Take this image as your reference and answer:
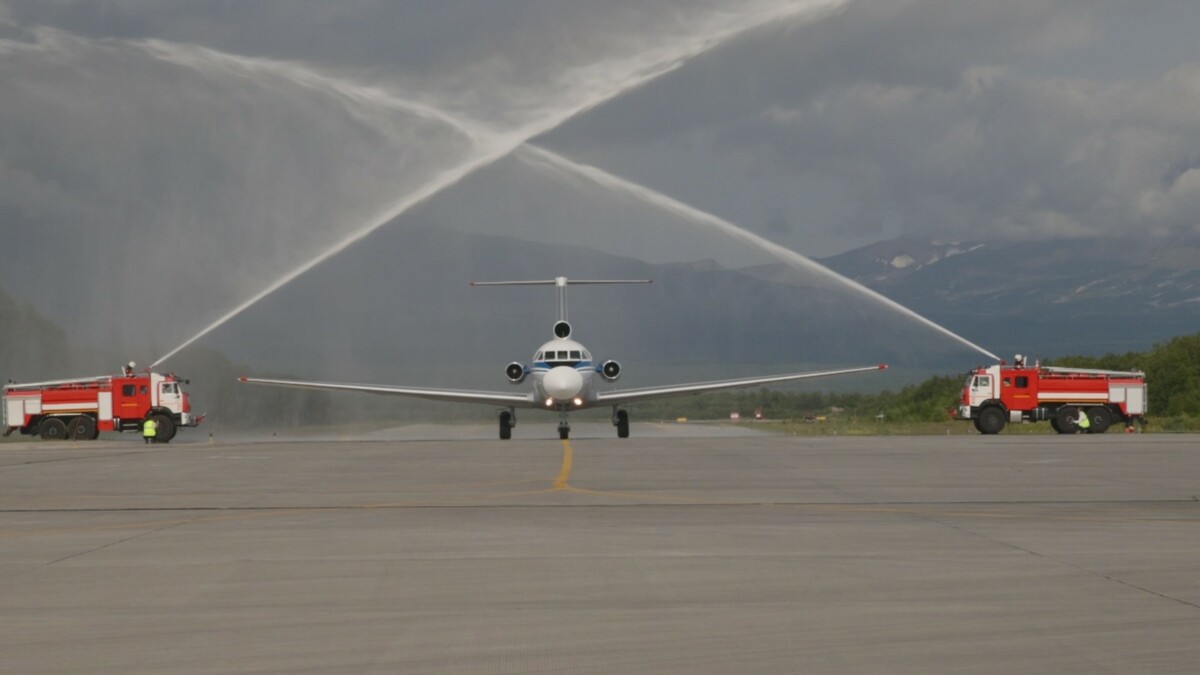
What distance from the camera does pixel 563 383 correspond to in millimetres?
52062

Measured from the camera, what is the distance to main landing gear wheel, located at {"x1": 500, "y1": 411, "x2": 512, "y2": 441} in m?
55.1

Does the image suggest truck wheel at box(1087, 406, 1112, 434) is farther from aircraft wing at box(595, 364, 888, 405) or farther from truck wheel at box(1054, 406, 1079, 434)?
aircraft wing at box(595, 364, 888, 405)

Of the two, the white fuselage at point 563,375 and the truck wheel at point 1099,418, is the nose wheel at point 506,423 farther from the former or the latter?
the truck wheel at point 1099,418

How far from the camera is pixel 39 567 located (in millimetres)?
13516

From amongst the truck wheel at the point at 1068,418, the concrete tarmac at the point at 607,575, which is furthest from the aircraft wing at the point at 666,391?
the concrete tarmac at the point at 607,575

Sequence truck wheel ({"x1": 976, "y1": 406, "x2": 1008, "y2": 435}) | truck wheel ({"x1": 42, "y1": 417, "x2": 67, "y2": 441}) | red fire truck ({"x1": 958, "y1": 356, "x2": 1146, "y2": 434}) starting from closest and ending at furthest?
1. red fire truck ({"x1": 958, "y1": 356, "x2": 1146, "y2": 434})
2. truck wheel ({"x1": 976, "y1": 406, "x2": 1008, "y2": 435})
3. truck wheel ({"x1": 42, "y1": 417, "x2": 67, "y2": 441})

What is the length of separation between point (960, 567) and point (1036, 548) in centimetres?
195

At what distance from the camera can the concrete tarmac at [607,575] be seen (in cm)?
887

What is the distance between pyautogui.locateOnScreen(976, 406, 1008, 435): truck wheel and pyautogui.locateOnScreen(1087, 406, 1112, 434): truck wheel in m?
3.58

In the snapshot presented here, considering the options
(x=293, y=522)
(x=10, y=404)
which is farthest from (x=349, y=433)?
(x=293, y=522)

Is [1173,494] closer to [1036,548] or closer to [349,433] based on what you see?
[1036,548]

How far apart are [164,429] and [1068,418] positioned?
38674 millimetres

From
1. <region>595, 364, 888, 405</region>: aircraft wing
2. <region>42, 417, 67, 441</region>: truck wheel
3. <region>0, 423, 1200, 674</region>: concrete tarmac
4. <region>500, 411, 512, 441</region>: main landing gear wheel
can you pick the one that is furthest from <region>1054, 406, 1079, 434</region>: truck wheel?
<region>42, 417, 67, 441</region>: truck wheel

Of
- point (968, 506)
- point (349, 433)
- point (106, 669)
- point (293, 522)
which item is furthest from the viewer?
point (349, 433)
